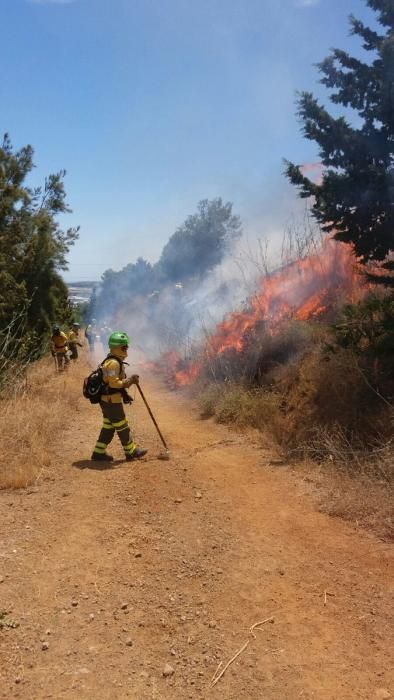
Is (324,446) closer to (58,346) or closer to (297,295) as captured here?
(297,295)

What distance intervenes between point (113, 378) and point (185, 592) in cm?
323

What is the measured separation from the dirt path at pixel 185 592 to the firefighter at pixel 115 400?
2.22 ft

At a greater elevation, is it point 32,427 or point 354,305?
point 354,305

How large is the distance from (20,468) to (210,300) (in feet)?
42.6

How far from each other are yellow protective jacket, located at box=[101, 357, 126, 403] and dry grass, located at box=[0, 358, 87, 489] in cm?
103

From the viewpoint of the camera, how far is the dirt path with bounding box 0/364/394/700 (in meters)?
2.73

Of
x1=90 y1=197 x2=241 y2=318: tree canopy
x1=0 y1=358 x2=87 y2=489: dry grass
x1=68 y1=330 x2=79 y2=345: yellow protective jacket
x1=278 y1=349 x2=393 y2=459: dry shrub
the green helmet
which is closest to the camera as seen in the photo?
x1=0 y1=358 x2=87 y2=489: dry grass

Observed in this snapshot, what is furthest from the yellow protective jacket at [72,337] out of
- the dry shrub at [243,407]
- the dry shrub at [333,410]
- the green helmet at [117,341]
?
the green helmet at [117,341]

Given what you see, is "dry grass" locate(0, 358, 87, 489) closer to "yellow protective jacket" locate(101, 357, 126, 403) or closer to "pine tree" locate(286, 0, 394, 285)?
"yellow protective jacket" locate(101, 357, 126, 403)

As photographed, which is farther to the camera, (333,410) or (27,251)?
(27,251)

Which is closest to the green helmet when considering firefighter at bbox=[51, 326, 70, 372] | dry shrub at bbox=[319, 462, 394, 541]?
dry shrub at bbox=[319, 462, 394, 541]

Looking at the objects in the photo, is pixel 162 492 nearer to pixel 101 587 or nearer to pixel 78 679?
pixel 101 587

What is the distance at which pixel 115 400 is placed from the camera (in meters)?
6.42

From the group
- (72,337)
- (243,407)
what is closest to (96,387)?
(243,407)
